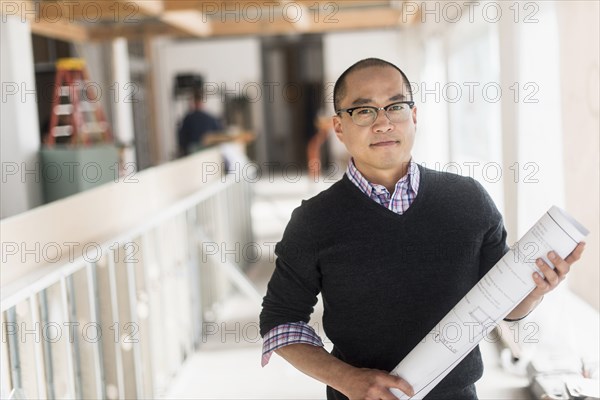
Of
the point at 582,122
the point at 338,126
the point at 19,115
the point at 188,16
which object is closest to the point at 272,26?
the point at 188,16

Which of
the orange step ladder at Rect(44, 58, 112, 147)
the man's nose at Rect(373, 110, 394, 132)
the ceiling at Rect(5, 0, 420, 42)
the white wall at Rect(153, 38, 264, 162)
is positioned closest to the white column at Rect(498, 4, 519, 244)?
the man's nose at Rect(373, 110, 394, 132)

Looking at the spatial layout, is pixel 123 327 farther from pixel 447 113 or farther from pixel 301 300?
pixel 447 113

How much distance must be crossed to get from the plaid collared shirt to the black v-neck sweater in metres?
0.02

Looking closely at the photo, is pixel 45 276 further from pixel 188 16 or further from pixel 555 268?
pixel 188 16

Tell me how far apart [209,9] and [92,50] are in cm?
564

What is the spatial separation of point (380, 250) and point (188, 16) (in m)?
5.60

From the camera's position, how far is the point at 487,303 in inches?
50.3

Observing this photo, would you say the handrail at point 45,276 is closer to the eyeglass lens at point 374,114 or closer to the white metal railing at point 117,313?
the white metal railing at point 117,313

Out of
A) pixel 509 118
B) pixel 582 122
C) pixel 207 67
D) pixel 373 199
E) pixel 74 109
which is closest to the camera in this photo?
pixel 373 199

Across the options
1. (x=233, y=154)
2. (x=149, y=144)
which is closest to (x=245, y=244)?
(x=233, y=154)

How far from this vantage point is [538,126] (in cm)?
299

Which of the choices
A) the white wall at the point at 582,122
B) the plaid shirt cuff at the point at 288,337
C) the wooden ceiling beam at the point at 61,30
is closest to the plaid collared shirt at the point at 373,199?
the plaid shirt cuff at the point at 288,337

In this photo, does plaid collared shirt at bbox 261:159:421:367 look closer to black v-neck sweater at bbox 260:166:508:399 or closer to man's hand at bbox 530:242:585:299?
black v-neck sweater at bbox 260:166:508:399

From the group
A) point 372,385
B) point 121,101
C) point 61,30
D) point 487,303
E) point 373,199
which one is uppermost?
point 61,30
